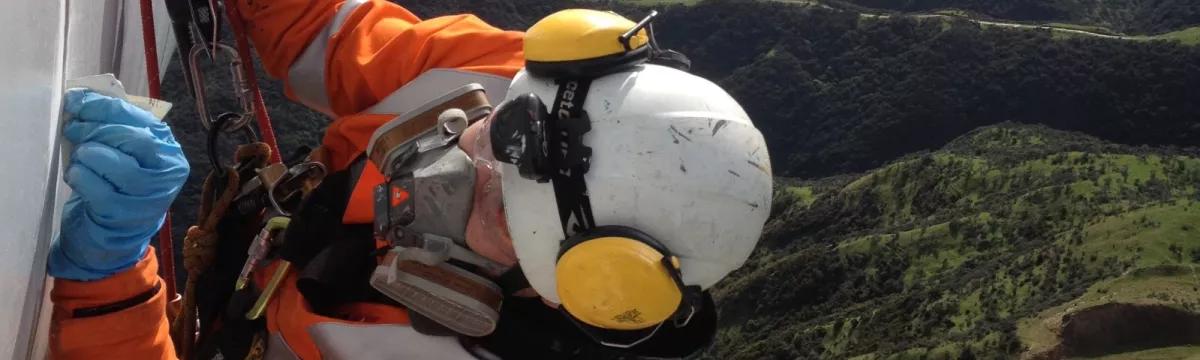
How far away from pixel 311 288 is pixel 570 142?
40.2 inches

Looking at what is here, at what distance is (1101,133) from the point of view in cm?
7412

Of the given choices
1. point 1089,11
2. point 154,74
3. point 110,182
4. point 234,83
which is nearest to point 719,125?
point 110,182

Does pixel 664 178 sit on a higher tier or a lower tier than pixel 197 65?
higher

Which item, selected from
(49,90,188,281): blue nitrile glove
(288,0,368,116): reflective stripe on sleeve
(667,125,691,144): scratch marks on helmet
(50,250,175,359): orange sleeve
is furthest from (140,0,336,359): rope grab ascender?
(667,125,691,144): scratch marks on helmet

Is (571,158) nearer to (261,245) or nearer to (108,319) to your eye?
(108,319)

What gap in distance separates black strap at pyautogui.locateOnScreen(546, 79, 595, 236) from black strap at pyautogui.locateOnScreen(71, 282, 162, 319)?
0.95 meters

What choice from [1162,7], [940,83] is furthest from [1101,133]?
[1162,7]

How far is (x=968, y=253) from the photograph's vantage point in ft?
184

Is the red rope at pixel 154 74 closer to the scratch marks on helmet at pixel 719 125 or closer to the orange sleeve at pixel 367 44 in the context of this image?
the orange sleeve at pixel 367 44

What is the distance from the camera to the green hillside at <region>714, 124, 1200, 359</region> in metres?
48.0

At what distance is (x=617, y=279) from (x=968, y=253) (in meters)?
56.9

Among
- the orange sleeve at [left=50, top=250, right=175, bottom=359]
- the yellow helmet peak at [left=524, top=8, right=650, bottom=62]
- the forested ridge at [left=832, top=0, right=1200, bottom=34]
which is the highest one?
the yellow helmet peak at [left=524, top=8, right=650, bottom=62]

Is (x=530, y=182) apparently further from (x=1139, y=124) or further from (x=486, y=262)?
(x=1139, y=124)

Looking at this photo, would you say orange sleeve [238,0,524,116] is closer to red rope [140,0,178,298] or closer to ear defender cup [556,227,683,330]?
red rope [140,0,178,298]
